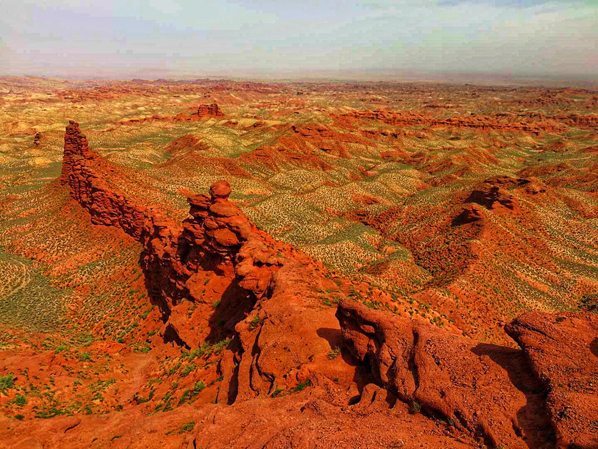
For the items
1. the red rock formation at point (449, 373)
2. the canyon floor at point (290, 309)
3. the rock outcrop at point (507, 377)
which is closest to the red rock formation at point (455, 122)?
the canyon floor at point (290, 309)

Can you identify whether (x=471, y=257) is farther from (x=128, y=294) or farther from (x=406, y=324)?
(x=128, y=294)

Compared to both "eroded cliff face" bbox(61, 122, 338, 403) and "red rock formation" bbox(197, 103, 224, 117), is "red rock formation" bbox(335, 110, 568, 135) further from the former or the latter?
"eroded cliff face" bbox(61, 122, 338, 403)

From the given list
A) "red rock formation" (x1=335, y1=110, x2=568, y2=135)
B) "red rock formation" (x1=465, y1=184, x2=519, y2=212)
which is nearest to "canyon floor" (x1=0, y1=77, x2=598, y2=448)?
"red rock formation" (x1=465, y1=184, x2=519, y2=212)

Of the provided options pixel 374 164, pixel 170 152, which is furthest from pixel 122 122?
pixel 374 164

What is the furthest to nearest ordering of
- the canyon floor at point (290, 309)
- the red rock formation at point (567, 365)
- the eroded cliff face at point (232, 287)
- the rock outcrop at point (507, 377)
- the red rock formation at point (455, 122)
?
the red rock formation at point (455, 122)
the eroded cliff face at point (232, 287)
the canyon floor at point (290, 309)
the rock outcrop at point (507, 377)
the red rock formation at point (567, 365)

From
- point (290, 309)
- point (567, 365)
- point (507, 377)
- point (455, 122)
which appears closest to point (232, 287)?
point (290, 309)

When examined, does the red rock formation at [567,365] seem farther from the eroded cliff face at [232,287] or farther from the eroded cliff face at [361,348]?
the eroded cliff face at [232,287]
